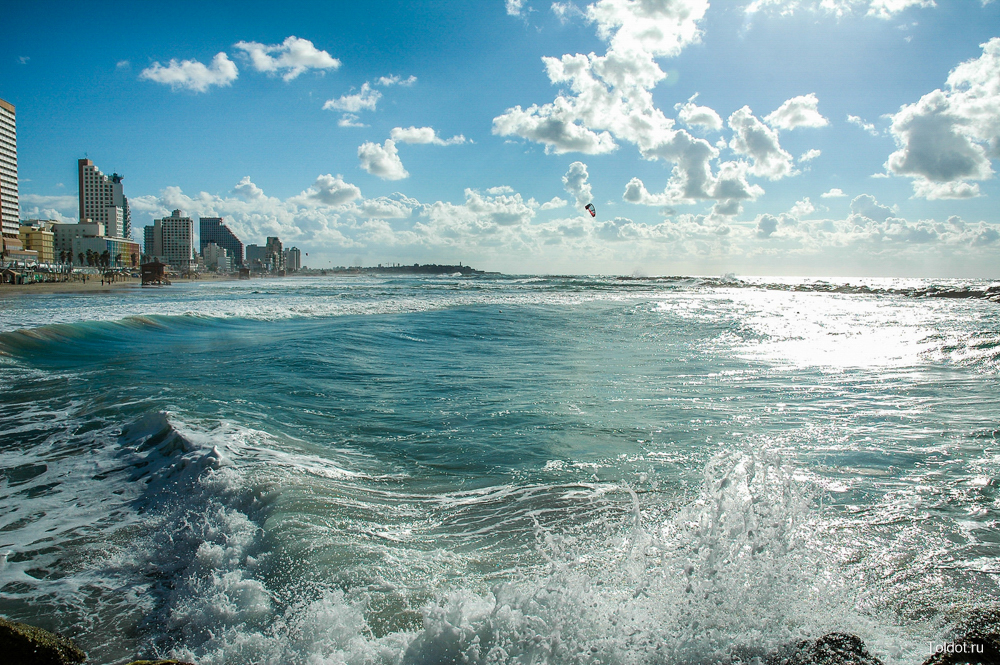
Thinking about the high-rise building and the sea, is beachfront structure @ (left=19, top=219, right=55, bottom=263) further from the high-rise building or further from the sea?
the sea

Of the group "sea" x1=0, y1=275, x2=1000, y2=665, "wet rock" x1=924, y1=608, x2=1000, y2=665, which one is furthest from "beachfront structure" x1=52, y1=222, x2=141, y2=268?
"wet rock" x1=924, y1=608, x2=1000, y2=665

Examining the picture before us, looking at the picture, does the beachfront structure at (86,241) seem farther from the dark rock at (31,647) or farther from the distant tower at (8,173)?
the dark rock at (31,647)

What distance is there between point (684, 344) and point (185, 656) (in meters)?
16.0

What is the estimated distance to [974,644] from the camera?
2629 mm

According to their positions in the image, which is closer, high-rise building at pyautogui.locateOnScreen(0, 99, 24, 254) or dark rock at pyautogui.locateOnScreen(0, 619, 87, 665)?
dark rock at pyautogui.locateOnScreen(0, 619, 87, 665)

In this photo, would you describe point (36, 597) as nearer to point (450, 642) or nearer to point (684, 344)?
point (450, 642)

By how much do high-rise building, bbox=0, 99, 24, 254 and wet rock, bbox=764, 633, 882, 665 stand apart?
174 metres

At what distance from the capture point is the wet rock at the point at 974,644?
2.52 m

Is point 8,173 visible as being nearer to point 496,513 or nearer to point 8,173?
point 8,173

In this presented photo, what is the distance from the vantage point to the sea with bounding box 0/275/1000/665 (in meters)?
3.29

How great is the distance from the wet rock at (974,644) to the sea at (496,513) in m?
0.30

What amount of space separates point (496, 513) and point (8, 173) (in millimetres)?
193669

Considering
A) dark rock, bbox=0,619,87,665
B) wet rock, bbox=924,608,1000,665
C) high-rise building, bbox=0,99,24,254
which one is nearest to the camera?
wet rock, bbox=924,608,1000,665

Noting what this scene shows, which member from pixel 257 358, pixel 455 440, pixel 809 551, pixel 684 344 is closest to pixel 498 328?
pixel 684 344
